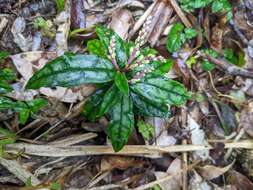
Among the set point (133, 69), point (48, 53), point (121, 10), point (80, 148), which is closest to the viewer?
point (133, 69)

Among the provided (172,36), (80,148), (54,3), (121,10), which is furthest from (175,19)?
(80,148)

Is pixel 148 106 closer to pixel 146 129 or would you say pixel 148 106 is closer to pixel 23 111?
pixel 146 129

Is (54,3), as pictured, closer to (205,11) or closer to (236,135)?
(205,11)

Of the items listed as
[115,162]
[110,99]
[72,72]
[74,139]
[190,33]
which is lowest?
[115,162]

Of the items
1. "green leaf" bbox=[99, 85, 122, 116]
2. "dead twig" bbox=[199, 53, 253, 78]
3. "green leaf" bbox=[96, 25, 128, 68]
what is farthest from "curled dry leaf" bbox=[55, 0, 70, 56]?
"dead twig" bbox=[199, 53, 253, 78]

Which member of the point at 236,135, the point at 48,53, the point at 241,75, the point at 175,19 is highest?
the point at 175,19

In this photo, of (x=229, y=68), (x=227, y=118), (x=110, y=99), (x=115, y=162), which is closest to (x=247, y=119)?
(x=227, y=118)
